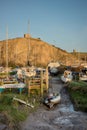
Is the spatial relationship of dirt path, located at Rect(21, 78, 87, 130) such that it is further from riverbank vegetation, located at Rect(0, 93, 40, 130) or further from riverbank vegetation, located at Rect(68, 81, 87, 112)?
riverbank vegetation, located at Rect(68, 81, 87, 112)

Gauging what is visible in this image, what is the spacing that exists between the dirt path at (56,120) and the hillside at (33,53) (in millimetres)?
61515

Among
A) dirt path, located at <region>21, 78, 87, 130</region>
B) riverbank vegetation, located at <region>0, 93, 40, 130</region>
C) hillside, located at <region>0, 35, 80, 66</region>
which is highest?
hillside, located at <region>0, 35, 80, 66</region>

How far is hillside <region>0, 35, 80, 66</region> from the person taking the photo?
283 ft

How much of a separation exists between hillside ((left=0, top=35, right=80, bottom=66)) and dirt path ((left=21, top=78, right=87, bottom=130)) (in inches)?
2422

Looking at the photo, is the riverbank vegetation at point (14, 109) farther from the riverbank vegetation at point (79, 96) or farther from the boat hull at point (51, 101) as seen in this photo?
the riverbank vegetation at point (79, 96)

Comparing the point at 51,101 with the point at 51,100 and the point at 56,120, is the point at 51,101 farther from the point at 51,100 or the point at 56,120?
the point at 56,120

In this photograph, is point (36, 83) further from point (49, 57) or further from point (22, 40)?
point (22, 40)

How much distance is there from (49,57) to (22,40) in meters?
15.1

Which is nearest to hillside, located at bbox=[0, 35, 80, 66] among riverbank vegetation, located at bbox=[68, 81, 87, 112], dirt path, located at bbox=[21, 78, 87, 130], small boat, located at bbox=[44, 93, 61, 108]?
riverbank vegetation, located at bbox=[68, 81, 87, 112]

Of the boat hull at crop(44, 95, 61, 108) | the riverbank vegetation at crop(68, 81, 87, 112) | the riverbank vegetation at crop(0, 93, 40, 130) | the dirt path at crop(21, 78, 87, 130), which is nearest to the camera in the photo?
the riverbank vegetation at crop(0, 93, 40, 130)

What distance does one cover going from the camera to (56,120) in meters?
18.0

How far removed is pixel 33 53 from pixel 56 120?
72.5m

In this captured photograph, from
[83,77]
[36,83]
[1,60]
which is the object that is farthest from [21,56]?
[36,83]

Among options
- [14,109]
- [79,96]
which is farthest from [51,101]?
[14,109]
